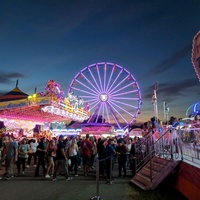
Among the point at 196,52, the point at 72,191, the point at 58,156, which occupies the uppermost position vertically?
the point at 196,52

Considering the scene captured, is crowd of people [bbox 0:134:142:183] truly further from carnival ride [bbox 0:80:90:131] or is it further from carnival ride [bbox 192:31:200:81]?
carnival ride [bbox 0:80:90:131]

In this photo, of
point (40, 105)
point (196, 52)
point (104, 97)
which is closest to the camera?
point (196, 52)

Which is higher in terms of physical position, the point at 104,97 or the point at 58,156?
the point at 104,97

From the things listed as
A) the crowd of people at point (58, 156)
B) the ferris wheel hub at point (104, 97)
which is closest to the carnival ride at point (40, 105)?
the ferris wheel hub at point (104, 97)

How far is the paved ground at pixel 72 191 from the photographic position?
646cm

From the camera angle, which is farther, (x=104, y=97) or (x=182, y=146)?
(x=104, y=97)

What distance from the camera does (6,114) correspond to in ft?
70.2

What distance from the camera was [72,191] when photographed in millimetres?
7008

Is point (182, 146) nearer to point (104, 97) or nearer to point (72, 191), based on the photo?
point (72, 191)

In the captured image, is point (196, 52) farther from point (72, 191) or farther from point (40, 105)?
point (40, 105)

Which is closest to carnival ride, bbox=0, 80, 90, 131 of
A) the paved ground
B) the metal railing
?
the paved ground

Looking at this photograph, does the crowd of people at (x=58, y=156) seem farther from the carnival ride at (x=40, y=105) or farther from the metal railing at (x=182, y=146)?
the carnival ride at (x=40, y=105)

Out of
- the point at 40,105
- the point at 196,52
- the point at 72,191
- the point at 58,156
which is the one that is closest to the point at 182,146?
the point at 196,52

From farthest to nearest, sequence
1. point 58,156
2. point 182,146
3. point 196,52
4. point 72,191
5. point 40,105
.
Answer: point 40,105 < point 58,156 < point 196,52 < point 182,146 < point 72,191
